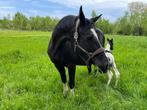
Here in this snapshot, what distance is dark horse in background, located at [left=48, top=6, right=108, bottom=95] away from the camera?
3893 mm

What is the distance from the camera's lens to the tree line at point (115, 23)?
6244cm

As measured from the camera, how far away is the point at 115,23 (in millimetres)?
69188

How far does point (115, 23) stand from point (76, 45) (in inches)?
2614

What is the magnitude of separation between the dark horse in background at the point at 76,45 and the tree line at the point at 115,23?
5577 centimetres

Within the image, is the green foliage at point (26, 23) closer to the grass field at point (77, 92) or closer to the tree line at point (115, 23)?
the tree line at point (115, 23)

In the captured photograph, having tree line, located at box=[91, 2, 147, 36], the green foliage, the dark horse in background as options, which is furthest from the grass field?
the green foliage

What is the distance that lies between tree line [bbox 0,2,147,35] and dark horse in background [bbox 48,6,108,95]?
55.8 metres

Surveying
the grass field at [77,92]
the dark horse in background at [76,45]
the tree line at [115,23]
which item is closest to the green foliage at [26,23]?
the tree line at [115,23]

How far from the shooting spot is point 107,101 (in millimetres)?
4570

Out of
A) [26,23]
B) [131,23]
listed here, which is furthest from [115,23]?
[26,23]

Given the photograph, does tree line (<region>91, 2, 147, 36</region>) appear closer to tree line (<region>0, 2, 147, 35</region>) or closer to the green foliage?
tree line (<region>0, 2, 147, 35</region>)

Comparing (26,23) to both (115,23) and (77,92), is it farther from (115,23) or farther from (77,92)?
(77,92)

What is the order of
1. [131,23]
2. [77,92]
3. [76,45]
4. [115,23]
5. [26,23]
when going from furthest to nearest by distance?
1. [26,23]
2. [115,23]
3. [131,23]
4. [77,92]
5. [76,45]

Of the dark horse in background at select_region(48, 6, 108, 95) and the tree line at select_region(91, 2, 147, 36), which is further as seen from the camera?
the tree line at select_region(91, 2, 147, 36)
